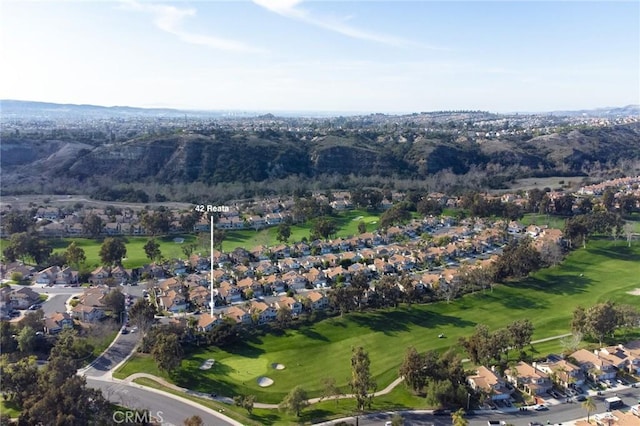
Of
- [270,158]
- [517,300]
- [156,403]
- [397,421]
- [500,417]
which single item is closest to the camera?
[397,421]

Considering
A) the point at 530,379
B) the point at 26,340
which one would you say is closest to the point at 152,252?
the point at 26,340

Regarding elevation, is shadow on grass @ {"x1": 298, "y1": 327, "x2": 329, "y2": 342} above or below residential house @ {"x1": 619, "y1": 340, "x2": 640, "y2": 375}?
below

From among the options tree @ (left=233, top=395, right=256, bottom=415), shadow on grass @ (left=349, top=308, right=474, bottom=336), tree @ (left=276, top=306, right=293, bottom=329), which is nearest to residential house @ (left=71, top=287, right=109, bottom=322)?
tree @ (left=276, top=306, right=293, bottom=329)

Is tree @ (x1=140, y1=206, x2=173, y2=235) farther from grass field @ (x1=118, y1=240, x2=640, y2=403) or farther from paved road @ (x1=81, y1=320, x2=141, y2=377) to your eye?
grass field @ (x1=118, y1=240, x2=640, y2=403)

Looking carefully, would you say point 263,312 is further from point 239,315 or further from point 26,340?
point 26,340

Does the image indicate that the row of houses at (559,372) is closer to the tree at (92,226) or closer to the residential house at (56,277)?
the residential house at (56,277)

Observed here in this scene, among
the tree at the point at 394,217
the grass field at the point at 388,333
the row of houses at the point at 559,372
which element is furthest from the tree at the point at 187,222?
the row of houses at the point at 559,372
